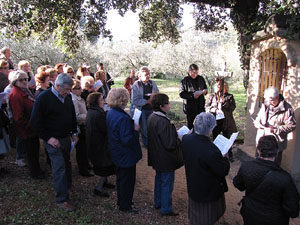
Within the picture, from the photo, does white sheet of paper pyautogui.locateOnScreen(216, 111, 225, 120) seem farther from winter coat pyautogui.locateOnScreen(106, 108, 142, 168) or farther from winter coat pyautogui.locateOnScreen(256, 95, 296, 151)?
winter coat pyautogui.locateOnScreen(106, 108, 142, 168)

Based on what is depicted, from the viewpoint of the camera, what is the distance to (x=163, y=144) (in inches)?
143

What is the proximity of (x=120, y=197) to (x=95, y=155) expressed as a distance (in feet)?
2.44

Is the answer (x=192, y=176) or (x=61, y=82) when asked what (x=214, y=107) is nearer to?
(x=192, y=176)

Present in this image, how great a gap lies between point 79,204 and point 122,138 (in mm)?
1385

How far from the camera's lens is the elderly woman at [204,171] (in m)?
2.95

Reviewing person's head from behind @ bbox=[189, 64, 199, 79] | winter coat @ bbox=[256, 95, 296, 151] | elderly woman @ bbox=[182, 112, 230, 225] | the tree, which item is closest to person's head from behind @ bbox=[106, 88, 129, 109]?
elderly woman @ bbox=[182, 112, 230, 225]

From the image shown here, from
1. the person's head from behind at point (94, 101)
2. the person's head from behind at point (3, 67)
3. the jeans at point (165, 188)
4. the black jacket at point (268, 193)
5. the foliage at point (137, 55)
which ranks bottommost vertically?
the jeans at point (165, 188)

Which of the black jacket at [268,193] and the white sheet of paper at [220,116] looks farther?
the white sheet of paper at [220,116]

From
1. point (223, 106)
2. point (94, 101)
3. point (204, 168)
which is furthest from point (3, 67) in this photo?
point (223, 106)

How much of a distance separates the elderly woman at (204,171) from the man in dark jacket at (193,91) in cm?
353

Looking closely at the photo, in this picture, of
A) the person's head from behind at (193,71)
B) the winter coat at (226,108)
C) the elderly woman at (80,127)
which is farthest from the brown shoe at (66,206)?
the person's head from behind at (193,71)

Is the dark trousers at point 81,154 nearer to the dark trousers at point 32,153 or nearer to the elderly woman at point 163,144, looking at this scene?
the dark trousers at point 32,153

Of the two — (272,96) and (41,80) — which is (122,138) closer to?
(41,80)

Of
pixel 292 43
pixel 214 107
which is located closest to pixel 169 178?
pixel 214 107
